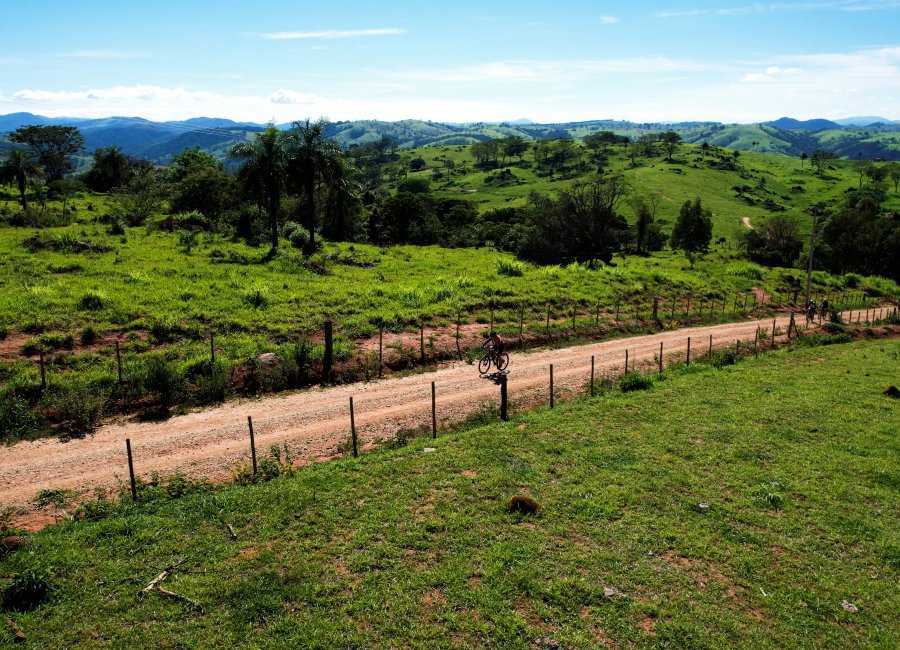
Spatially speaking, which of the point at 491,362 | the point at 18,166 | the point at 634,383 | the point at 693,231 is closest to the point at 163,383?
the point at 491,362

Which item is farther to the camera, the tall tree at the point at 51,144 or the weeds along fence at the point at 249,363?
the tall tree at the point at 51,144

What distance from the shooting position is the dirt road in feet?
51.2

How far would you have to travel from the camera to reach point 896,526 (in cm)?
1299

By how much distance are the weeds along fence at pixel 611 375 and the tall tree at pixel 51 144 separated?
109 m

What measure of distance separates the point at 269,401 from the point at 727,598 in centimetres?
1645

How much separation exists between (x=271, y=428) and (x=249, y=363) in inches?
205

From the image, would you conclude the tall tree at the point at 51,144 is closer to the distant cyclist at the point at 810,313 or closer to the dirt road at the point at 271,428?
the dirt road at the point at 271,428

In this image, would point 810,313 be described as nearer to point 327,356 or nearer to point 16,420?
point 327,356

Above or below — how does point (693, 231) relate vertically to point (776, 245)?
above

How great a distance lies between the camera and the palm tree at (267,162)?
149 ft

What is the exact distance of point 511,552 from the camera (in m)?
11.5

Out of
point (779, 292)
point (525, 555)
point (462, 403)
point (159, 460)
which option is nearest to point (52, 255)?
point (159, 460)

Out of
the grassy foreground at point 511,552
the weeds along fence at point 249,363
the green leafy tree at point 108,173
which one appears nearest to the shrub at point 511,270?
the weeds along fence at point 249,363

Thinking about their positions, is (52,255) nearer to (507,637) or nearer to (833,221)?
(507,637)
